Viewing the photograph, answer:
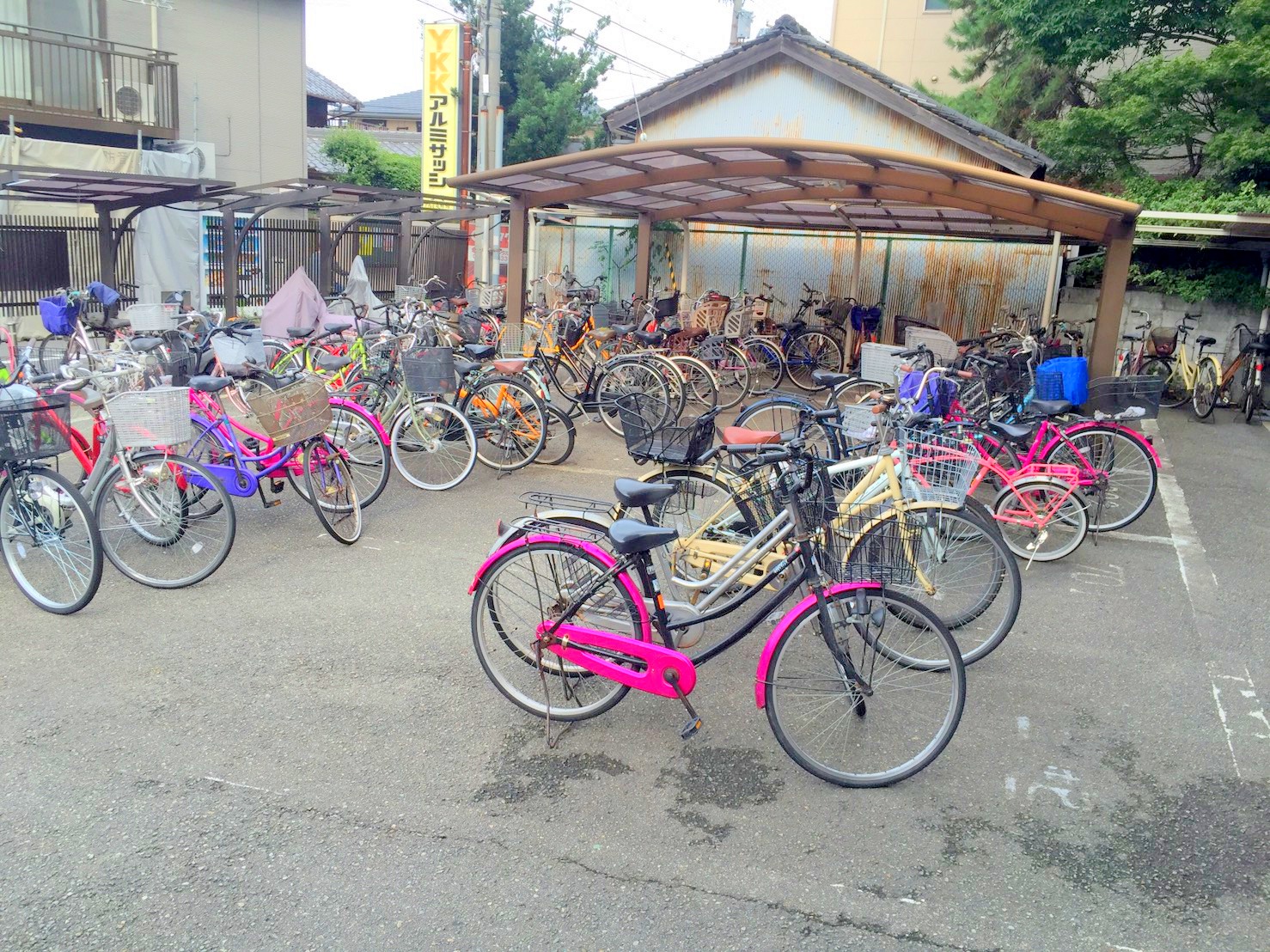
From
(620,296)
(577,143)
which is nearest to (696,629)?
(620,296)

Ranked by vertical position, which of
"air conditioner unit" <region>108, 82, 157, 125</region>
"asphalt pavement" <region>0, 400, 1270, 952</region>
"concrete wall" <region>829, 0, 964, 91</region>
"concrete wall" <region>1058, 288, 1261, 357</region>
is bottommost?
"asphalt pavement" <region>0, 400, 1270, 952</region>

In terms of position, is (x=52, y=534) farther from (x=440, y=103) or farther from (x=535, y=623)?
(x=440, y=103)

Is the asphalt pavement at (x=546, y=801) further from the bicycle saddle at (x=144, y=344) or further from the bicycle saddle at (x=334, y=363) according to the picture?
the bicycle saddle at (x=144, y=344)

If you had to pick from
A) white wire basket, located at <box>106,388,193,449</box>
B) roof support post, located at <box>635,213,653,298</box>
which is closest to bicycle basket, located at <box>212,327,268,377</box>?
white wire basket, located at <box>106,388,193,449</box>

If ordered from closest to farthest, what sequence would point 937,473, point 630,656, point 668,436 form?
point 630,656 < point 937,473 < point 668,436

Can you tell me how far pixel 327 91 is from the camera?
995 inches

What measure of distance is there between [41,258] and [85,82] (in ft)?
15.8

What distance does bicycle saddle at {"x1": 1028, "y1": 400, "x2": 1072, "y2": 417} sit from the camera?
18.9 ft

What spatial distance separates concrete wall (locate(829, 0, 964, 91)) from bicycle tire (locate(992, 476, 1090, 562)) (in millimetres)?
19953

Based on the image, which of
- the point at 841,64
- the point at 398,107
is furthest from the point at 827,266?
the point at 398,107

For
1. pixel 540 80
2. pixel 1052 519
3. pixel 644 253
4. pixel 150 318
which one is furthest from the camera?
pixel 540 80

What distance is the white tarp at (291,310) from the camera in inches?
438

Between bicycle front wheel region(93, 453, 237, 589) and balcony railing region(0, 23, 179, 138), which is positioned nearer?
bicycle front wheel region(93, 453, 237, 589)

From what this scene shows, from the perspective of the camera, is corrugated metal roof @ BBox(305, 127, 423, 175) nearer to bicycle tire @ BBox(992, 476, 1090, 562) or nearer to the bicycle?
bicycle tire @ BBox(992, 476, 1090, 562)
